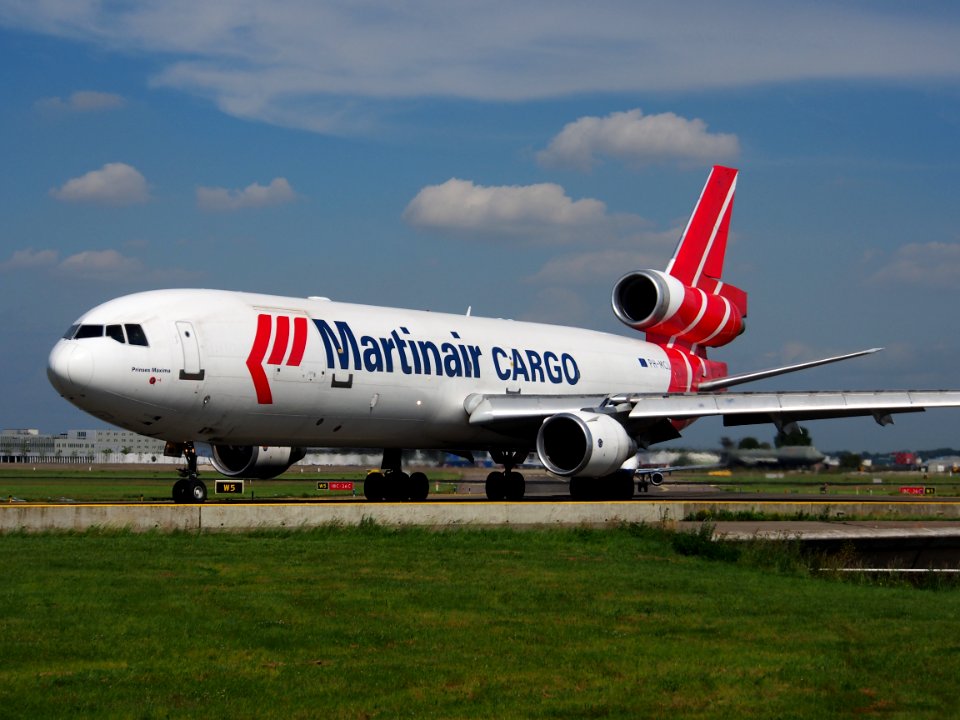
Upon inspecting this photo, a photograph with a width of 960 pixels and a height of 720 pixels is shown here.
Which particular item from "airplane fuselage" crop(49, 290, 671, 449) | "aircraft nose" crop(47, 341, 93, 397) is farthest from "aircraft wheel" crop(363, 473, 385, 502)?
"aircraft nose" crop(47, 341, 93, 397)

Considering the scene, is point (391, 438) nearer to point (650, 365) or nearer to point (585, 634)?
point (650, 365)

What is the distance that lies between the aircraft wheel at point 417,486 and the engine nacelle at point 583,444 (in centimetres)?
366

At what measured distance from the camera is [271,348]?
23.3 m

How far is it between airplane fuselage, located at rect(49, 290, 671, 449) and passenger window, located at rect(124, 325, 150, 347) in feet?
0.25

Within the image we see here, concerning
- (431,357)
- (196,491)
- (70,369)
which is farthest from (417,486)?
(70,369)

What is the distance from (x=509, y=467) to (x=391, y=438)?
17.5ft

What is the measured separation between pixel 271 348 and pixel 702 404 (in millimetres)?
10072

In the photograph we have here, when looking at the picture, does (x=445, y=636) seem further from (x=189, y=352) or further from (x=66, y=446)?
(x=66, y=446)

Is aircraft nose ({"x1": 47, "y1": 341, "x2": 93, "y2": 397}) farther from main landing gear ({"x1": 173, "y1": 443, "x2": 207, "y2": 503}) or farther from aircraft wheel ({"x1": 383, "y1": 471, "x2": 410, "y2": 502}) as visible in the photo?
aircraft wheel ({"x1": 383, "y1": 471, "x2": 410, "y2": 502})

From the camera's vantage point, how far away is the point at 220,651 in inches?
375

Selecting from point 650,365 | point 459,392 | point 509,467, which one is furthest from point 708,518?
point 650,365

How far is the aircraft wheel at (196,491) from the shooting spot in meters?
21.7

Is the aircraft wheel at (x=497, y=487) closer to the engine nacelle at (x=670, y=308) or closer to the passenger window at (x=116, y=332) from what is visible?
the engine nacelle at (x=670, y=308)

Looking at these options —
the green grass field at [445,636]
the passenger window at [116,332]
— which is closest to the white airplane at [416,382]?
the passenger window at [116,332]
